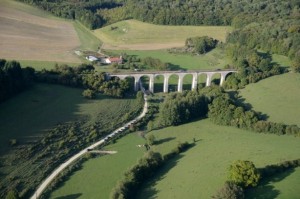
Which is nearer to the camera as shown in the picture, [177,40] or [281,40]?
[281,40]

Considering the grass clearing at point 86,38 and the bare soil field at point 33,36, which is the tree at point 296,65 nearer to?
the bare soil field at point 33,36

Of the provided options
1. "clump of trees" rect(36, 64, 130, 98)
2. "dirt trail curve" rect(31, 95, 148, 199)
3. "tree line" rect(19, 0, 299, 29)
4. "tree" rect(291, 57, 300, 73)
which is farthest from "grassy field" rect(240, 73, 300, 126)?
"tree line" rect(19, 0, 299, 29)

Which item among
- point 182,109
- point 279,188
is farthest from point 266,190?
point 182,109

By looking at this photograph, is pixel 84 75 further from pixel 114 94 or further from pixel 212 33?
pixel 212 33

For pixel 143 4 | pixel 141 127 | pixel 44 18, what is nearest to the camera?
pixel 141 127

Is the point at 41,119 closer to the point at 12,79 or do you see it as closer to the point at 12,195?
the point at 12,79

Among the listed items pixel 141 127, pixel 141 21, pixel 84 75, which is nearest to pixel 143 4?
pixel 141 21

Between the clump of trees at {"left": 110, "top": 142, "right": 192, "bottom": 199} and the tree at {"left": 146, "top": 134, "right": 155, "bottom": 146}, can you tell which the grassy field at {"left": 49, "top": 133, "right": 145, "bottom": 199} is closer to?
the tree at {"left": 146, "top": 134, "right": 155, "bottom": 146}
